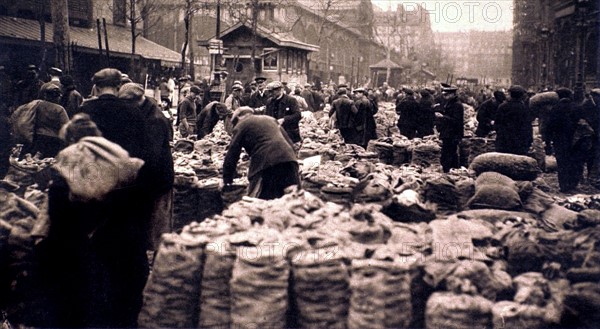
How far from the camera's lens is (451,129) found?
11070mm

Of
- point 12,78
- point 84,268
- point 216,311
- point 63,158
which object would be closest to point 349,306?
point 216,311

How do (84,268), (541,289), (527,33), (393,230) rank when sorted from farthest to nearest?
1. (527,33)
2. (393,230)
3. (84,268)
4. (541,289)

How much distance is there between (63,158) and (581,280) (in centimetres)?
368

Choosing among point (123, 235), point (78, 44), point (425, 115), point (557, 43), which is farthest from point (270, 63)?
point (123, 235)

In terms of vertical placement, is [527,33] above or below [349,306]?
above

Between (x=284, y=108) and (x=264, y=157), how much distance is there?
4469 mm

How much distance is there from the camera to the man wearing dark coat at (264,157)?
5.92m

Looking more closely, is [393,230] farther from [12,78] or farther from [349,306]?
[12,78]

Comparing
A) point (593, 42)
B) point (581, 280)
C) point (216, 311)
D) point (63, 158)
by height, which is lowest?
point (216, 311)

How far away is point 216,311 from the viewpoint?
4.12 meters

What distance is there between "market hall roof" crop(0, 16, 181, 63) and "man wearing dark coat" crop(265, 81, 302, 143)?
12.1 meters

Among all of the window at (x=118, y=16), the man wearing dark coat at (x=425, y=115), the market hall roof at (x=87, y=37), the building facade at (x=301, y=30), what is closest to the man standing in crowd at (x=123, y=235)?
the man wearing dark coat at (x=425, y=115)

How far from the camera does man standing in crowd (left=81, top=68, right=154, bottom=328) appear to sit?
4.41 m

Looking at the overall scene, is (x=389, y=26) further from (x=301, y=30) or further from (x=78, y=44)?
(x=78, y=44)
